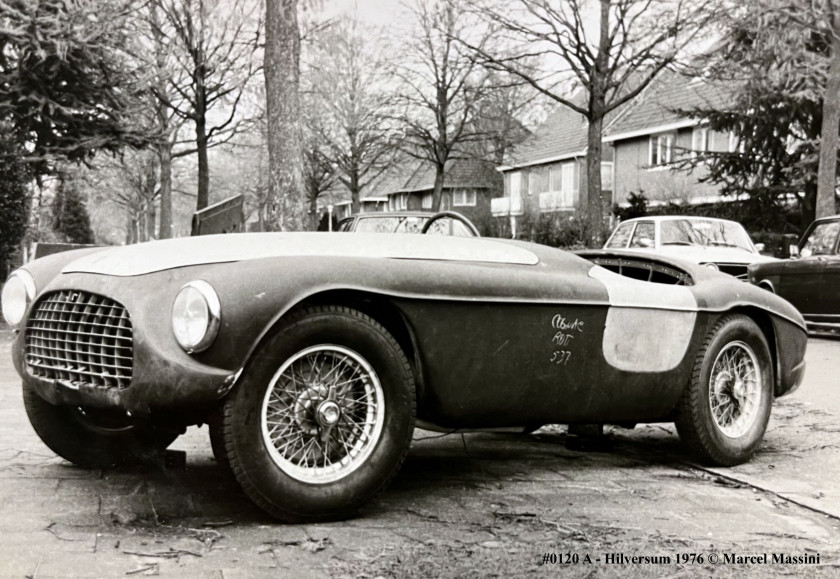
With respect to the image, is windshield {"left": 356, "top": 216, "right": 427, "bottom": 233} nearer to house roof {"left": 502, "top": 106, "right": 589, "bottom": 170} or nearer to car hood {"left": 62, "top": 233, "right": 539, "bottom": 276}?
car hood {"left": 62, "top": 233, "right": 539, "bottom": 276}

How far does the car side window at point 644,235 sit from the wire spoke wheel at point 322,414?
40.5 feet

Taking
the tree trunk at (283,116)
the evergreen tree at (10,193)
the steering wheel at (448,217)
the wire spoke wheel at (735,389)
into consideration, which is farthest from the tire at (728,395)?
the evergreen tree at (10,193)

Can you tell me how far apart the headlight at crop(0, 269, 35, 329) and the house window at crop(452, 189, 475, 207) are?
5590 cm

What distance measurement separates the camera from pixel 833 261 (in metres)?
12.6

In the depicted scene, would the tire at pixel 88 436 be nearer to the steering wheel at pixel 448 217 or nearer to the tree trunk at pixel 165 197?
the steering wheel at pixel 448 217

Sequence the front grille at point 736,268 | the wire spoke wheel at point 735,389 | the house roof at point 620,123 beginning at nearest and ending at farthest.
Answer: the wire spoke wheel at point 735,389
the front grille at point 736,268
the house roof at point 620,123

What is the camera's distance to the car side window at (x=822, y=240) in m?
12.8

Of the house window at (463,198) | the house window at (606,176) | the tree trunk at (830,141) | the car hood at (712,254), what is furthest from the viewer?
the house window at (463,198)

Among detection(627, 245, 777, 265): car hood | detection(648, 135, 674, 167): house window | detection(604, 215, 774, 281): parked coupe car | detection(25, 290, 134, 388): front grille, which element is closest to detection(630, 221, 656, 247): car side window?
detection(604, 215, 774, 281): parked coupe car

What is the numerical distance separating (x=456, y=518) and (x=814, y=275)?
10.4m

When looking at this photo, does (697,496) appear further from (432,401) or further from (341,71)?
(341,71)

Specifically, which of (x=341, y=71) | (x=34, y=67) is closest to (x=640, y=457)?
(x=34, y=67)

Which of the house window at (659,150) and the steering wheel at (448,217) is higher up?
the house window at (659,150)

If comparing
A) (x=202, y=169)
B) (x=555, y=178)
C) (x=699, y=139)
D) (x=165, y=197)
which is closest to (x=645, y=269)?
(x=202, y=169)
